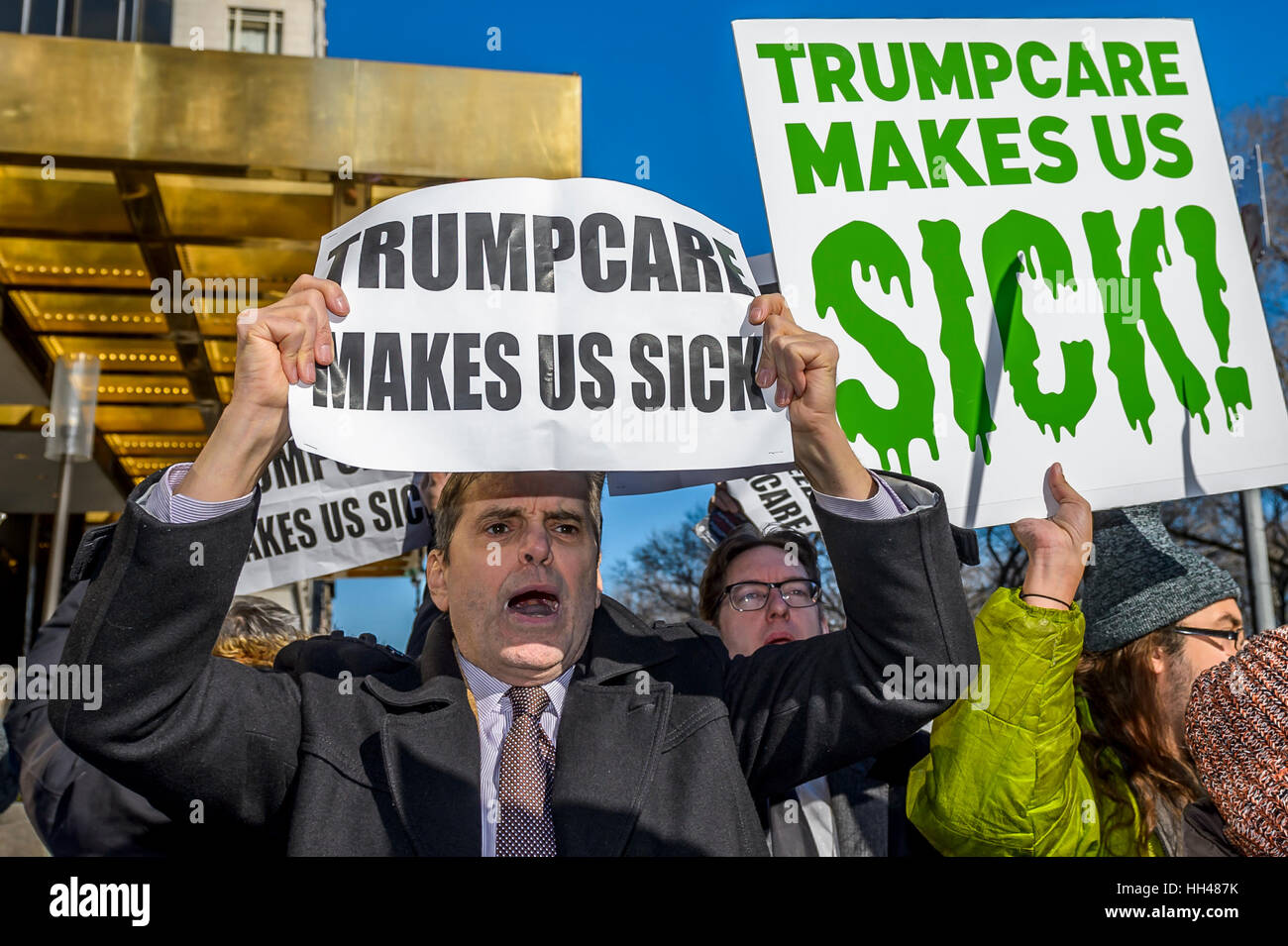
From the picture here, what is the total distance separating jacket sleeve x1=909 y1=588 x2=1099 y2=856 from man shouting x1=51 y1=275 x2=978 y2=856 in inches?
4.8

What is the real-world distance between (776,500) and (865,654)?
2458 millimetres

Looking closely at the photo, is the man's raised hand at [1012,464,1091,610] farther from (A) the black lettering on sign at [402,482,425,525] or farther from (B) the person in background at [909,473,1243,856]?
(A) the black lettering on sign at [402,482,425,525]

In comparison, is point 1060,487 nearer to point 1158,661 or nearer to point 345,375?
point 1158,661

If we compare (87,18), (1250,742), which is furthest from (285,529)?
(87,18)

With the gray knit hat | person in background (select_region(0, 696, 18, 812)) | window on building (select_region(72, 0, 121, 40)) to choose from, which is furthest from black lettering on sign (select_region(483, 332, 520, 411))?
window on building (select_region(72, 0, 121, 40))

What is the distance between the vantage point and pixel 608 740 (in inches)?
78.7

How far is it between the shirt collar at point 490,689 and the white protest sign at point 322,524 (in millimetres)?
2190

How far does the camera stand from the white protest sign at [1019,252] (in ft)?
8.50

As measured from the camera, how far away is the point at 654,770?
1.99 metres

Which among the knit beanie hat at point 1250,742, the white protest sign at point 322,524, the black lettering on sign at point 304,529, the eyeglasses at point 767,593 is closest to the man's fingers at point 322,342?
the knit beanie hat at point 1250,742
